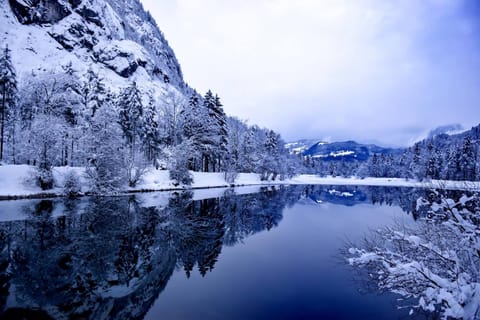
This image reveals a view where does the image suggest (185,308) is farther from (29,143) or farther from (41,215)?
(29,143)

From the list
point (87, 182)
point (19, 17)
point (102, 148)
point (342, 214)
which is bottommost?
point (342, 214)

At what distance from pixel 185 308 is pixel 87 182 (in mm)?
23734

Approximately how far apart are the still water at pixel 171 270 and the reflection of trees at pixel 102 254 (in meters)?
0.04

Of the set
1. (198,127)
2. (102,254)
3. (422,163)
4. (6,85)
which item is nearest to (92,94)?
(6,85)

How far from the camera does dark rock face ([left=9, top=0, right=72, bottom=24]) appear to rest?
106688 mm

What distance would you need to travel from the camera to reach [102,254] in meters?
9.84

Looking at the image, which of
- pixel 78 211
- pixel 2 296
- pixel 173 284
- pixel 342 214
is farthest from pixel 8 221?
pixel 342 214

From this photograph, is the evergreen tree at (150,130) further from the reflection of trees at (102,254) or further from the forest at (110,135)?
the reflection of trees at (102,254)

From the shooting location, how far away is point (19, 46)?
307 ft

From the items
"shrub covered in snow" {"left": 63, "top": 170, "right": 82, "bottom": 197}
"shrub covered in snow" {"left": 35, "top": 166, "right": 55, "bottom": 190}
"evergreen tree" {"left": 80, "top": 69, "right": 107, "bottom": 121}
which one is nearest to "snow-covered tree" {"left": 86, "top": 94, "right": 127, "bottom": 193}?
"shrub covered in snow" {"left": 63, "top": 170, "right": 82, "bottom": 197}

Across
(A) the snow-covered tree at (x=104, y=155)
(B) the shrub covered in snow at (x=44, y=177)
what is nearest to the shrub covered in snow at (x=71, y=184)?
(B) the shrub covered in snow at (x=44, y=177)

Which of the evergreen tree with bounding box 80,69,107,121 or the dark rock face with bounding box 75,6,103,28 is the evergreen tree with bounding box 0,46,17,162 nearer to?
the evergreen tree with bounding box 80,69,107,121

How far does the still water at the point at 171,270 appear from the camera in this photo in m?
6.48

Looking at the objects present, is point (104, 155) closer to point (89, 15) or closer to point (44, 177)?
point (44, 177)
